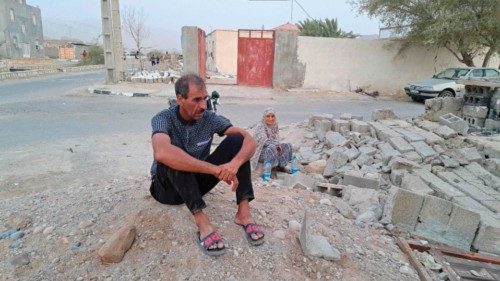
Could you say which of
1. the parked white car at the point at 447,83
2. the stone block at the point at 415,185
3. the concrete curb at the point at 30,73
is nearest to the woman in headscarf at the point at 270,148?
the stone block at the point at 415,185

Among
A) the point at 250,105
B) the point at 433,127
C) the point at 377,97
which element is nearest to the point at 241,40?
the point at 250,105

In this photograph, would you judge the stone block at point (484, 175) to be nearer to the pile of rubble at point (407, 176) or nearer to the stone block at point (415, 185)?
the pile of rubble at point (407, 176)

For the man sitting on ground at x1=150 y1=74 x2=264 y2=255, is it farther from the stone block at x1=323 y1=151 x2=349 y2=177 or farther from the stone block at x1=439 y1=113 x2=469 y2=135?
the stone block at x1=439 y1=113 x2=469 y2=135

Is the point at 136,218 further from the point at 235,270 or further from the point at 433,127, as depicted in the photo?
the point at 433,127

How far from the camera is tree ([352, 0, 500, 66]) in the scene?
13.0 m

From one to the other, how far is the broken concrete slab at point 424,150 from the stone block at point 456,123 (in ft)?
4.16

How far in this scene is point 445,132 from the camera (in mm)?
6395

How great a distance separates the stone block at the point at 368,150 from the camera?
563 cm

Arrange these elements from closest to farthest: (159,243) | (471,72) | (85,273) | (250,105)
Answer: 1. (85,273)
2. (159,243)
3. (250,105)
4. (471,72)

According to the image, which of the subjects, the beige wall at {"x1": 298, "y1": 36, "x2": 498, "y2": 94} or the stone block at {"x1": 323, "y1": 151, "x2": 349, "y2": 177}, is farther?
the beige wall at {"x1": 298, "y1": 36, "x2": 498, "y2": 94}

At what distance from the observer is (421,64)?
16.5 m

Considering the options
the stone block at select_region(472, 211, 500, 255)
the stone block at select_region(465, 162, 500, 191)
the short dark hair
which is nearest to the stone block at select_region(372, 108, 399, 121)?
the stone block at select_region(465, 162, 500, 191)

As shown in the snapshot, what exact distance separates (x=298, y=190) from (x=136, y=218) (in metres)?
1.84

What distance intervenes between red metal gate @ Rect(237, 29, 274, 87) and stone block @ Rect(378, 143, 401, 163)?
1100 cm
